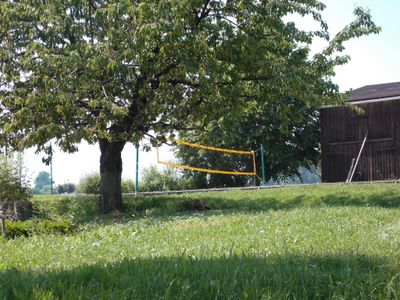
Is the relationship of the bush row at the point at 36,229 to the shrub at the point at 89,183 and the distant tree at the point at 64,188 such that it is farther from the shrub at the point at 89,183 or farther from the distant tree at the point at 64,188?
the distant tree at the point at 64,188

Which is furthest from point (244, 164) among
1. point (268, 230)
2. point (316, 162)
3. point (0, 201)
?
point (268, 230)

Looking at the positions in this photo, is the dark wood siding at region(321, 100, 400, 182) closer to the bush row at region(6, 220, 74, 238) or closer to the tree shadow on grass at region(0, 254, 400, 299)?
the bush row at region(6, 220, 74, 238)

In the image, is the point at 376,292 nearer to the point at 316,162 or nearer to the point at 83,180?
the point at 83,180

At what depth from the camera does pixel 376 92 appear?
27844 mm

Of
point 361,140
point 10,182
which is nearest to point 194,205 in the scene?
point 10,182

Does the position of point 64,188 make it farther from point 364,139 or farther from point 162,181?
point 364,139

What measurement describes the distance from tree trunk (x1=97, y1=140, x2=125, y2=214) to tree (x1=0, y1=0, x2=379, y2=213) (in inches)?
1.3

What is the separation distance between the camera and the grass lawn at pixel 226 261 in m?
4.53

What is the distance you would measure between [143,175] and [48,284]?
29.7 m

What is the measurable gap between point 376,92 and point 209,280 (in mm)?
24786

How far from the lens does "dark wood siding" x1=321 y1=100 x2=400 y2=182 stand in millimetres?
26125

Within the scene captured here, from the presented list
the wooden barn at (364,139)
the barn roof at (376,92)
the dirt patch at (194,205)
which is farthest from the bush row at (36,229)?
the barn roof at (376,92)

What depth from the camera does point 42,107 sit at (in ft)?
53.7

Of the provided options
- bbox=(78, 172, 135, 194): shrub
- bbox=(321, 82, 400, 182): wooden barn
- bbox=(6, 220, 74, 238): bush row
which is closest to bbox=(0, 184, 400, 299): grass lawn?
bbox=(6, 220, 74, 238): bush row
